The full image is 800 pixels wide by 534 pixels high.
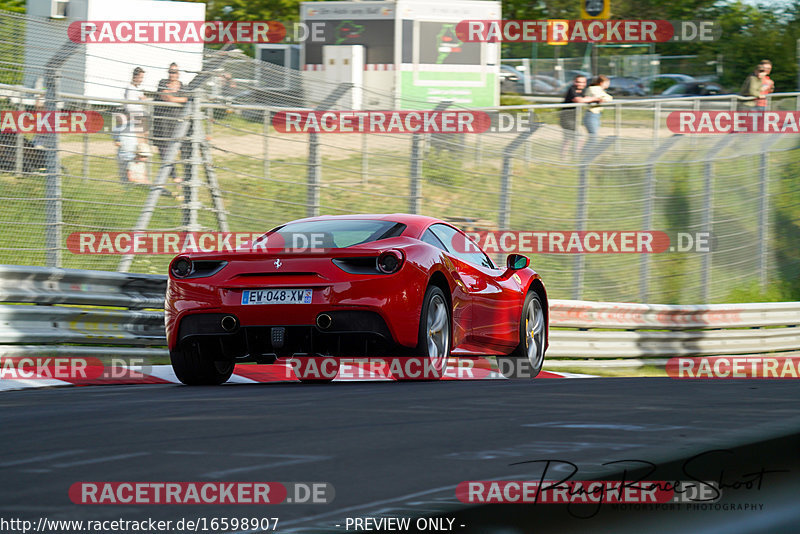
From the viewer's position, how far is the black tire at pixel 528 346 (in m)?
9.27

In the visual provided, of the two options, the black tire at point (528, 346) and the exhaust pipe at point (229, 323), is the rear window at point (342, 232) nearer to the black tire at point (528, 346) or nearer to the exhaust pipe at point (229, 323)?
the exhaust pipe at point (229, 323)

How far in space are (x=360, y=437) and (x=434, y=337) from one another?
11.7ft

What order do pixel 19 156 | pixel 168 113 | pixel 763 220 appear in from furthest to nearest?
pixel 763 220
pixel 168 113
pixel 19 156

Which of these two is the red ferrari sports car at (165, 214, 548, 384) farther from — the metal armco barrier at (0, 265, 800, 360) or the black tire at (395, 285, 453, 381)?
the metal armco barrier at (0, 265, 800, 360)

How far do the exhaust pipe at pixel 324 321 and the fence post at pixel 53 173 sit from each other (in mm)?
3384

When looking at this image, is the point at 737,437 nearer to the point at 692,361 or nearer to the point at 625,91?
the point at 692,361

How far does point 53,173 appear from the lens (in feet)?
30.7

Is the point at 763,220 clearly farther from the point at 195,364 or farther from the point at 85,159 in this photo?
the point at 195,364

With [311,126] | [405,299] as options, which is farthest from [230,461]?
[311,126]

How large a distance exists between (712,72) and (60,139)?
3821 centimetres

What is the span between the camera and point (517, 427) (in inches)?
164

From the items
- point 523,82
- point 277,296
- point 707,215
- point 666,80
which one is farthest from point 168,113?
point 666,80

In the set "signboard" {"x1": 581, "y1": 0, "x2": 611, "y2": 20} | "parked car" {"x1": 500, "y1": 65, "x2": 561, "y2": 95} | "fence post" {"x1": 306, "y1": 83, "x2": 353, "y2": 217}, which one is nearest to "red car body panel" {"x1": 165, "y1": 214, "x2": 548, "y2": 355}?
"fence post" {"x1": 306, "y1": 83, "x2": 353, "y2": 217}

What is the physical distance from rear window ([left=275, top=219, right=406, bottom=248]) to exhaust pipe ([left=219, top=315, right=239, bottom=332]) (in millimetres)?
751
